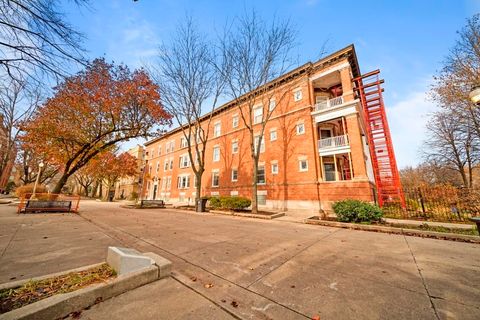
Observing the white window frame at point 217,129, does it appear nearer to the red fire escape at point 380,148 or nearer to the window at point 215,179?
the window at point 215,179

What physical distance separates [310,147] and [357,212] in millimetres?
8392

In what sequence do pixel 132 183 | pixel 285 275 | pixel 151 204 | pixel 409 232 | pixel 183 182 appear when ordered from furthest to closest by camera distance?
1. pixel 132 183
2. pixel 183 182
3. pixel 151 204
4. pixel 409 232
5. pixel 285 275

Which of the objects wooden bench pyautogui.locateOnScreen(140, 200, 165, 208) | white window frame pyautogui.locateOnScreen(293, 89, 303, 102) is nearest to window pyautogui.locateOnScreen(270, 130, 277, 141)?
white window frame pyautogui.locateOnScreen(293, 89, 303, 102)

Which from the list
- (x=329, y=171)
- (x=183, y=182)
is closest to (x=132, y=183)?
(x=183, y=182)

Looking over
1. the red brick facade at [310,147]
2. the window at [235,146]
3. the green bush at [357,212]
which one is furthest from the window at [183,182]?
the green bush at [357,212]

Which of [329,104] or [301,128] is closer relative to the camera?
[329,104]

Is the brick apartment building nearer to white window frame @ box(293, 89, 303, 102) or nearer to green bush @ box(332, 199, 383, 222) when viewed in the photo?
white window frame @ box(293, 89, 303, 102)

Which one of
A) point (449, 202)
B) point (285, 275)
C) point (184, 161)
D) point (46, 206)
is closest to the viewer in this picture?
point (285, 275)

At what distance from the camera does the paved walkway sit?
2.28 m

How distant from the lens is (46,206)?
12586 millimetres

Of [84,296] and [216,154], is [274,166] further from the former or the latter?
[84,296]

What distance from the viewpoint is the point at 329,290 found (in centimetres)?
277

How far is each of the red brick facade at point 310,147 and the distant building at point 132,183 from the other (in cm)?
2703

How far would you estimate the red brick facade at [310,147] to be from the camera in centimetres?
1478
